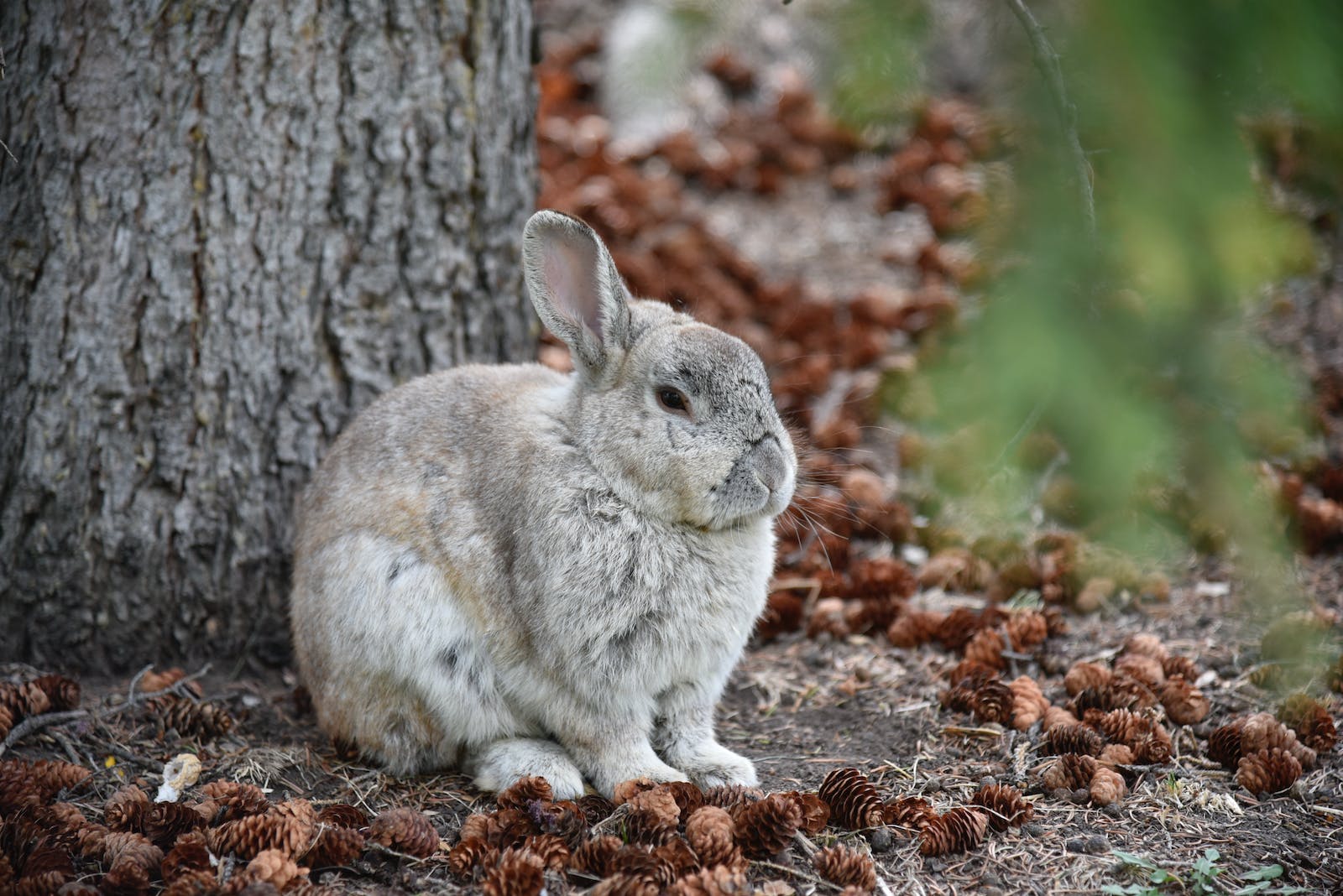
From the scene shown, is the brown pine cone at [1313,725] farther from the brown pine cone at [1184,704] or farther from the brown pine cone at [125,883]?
the brown pine cone at [125,883]

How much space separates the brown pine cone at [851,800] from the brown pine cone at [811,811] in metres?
0.05

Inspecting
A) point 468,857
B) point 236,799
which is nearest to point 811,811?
point 468,857

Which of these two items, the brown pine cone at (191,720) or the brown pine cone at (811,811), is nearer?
the brown pine cone at (811,811)

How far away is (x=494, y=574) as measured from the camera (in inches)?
137

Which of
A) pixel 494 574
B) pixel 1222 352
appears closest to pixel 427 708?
pixel 494 574

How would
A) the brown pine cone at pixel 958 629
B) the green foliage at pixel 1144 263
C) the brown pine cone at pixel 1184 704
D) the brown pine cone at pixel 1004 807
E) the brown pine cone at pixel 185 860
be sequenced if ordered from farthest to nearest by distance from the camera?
the brown pine cone at pixel 958 629 < the brown pine cone at pixel 1184 704 < the brown pine cone at pixel 1004 807 < the brown pine cone at pixel 185 860 < the green foliage at pixel 1144 263

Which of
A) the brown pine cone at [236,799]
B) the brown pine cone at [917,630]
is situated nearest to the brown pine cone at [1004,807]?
the brown pine cone at [917,630]

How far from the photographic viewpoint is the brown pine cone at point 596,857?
9.19 ft

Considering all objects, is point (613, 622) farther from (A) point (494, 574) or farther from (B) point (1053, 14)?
(B) point (1053, 14)

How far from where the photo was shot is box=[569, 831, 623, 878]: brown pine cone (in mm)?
2801

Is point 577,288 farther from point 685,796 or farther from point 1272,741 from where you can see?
point 1272,741

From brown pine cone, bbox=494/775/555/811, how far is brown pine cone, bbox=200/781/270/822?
64 centimetres

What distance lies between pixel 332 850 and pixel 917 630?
2328 millimetres

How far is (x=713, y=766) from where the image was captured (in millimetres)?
3467
